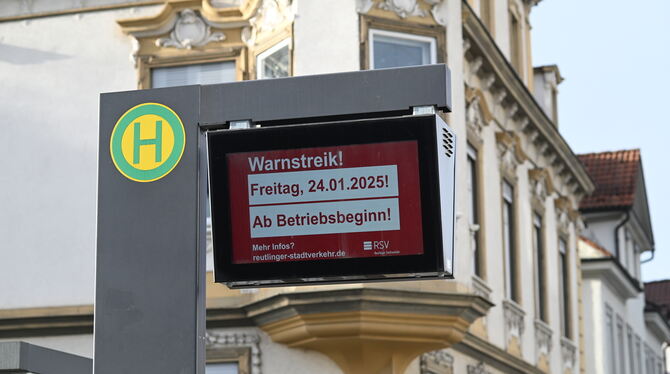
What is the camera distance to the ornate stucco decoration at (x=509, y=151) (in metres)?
24.5

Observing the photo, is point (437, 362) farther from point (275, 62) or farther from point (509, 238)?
point (509, 238)

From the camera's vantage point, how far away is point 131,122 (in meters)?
7.78

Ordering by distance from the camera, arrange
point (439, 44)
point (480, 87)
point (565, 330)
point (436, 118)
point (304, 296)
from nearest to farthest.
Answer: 1. point (436, 118)
2. point (304, 296)
3. point (439, 44)
4. point (480, 87)
5. point (565, 330)

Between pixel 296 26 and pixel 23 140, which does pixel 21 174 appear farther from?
pixel 296 26

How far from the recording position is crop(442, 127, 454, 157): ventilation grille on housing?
7641 millimetres

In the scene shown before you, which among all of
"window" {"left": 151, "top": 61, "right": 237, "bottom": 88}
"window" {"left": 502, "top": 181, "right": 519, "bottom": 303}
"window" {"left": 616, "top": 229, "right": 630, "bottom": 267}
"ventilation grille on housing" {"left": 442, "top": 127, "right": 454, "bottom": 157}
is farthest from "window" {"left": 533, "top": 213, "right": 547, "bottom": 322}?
"ventilation grille on housing" {"left": 442, "top": 127, "right": 454, "bottom": 157}

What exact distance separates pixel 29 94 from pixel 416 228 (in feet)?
47.1

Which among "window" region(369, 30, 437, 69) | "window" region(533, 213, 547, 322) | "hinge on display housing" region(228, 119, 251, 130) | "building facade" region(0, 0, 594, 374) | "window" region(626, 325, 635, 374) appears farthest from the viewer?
"window" region(626, 325, 635, 374)

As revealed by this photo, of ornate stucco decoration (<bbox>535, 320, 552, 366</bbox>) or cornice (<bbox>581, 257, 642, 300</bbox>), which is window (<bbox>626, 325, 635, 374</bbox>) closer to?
cornice (<bbox>581, 257, 642, 300</bbox>)

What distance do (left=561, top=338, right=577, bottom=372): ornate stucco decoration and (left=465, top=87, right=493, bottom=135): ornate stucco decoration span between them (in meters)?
7.32

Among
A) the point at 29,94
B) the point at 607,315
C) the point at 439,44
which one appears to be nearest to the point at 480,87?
the point at 439,44

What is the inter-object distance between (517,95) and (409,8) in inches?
234

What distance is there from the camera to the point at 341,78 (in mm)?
7629

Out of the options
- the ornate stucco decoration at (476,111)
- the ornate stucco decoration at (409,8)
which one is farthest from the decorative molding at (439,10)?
the ornate stucco decoration at (476,111)
